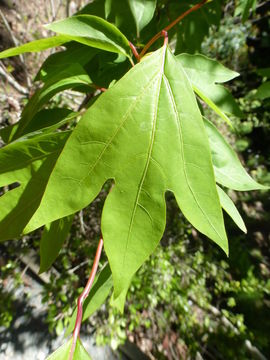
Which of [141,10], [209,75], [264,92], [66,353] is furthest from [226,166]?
[66,353]

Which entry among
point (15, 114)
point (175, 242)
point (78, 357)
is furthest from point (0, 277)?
point (78, 357)

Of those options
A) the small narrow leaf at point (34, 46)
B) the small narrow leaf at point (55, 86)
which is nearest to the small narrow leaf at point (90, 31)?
the small narrow leaf at point (34, 46)

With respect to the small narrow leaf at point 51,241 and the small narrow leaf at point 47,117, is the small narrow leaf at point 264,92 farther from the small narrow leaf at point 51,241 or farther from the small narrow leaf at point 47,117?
the small narrow leaf at point 51,241

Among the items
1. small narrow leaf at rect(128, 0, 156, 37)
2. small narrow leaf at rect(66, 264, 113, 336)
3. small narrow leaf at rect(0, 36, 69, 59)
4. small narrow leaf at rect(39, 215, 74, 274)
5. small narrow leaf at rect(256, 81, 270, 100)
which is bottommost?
small narrow leaf at rect(66, 264, 113, 336)

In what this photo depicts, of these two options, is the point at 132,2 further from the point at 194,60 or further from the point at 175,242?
the point at 175,242

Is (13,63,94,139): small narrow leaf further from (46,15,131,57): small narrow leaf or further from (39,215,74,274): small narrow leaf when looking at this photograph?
(39,215,74,274): small narrow leaf

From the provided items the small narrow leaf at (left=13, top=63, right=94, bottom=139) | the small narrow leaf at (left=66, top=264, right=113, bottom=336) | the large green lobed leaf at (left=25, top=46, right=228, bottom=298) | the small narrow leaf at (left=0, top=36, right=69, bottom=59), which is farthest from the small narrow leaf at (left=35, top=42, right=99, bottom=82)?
the small narrow leaf at (left=66, top=264, right=113, bottom=336)

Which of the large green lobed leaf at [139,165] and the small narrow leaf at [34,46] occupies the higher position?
the small narrow leaf at [34,46]
